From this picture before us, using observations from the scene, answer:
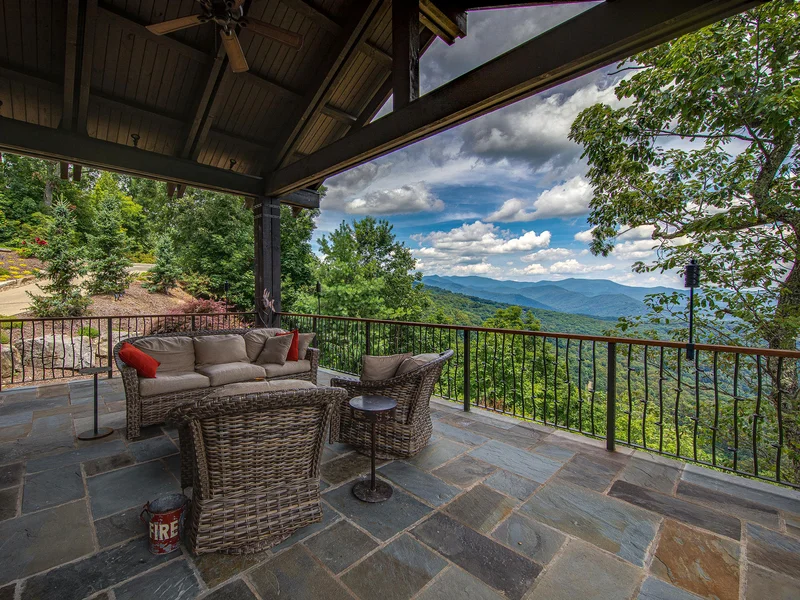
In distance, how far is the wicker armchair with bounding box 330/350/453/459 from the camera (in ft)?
8.36

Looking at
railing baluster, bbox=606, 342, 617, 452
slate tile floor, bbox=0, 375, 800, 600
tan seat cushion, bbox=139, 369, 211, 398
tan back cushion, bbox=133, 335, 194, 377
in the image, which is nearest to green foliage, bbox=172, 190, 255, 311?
tan back cushion, bbox=133, 335, 194, 377

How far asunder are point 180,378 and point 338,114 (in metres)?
4.15

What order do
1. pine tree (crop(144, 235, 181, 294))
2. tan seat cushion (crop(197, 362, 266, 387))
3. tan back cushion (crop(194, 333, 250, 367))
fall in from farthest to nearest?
pine tree (crop(144, 235, 181, 294)) < tan back cushion (crop(194, 333, 250, 367)) < tan seat cushion (crop(197, 362, 266, 387))

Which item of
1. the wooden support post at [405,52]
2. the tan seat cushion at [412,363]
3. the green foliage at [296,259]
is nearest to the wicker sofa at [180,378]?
the tan seat cushion at [412,363]

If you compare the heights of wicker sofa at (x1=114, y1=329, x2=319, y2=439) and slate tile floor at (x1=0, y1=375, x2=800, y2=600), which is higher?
wicker sofa at (x1=114, y1=329, x2=319, y2=439)

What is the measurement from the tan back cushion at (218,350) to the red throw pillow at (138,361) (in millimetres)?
580

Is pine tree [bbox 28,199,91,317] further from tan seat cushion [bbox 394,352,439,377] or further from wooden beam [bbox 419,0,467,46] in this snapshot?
wooden beam [bbox 419,0,467,46]

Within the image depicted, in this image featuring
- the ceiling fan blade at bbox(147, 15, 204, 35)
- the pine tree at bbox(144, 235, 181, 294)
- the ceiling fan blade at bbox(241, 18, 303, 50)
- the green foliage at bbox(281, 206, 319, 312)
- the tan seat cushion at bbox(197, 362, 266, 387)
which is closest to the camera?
the ceiling fan blade at bbox(147, 15, 204, 35)

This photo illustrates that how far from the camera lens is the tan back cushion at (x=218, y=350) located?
12.5 ft

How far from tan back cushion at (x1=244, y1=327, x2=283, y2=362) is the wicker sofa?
1 centimetres

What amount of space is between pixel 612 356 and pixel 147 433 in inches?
160

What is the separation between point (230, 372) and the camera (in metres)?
3.57

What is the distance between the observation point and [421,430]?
2732 mm

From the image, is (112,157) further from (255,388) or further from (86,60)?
(255,388)
